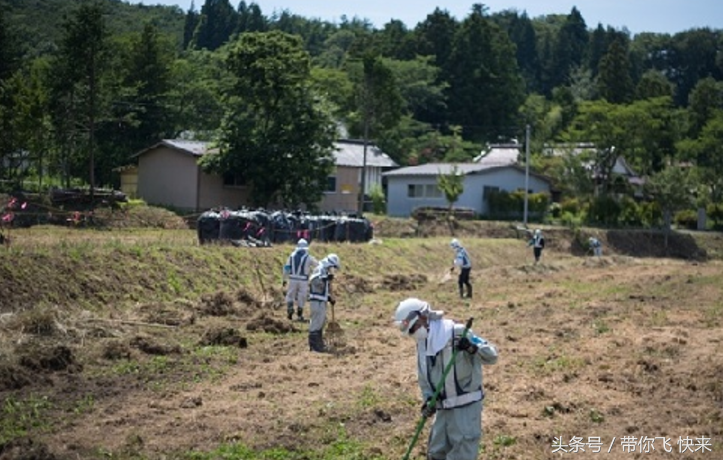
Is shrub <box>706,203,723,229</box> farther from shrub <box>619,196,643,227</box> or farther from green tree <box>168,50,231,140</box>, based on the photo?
green tree <box>168,50,231,140</box>

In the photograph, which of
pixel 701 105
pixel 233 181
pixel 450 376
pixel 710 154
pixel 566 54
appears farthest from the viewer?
pixel 566 54

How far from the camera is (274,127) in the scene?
4588 cm

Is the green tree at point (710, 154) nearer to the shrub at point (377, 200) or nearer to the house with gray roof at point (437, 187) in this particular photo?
the house with gray roof at point (437, 187)

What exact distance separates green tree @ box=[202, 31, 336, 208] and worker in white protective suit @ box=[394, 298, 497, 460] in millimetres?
36735

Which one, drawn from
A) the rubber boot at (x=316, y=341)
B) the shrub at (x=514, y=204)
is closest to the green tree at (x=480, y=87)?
the shrub at (x=514, y=204)

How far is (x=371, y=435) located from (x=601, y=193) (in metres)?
52.4

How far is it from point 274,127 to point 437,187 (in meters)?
16.4

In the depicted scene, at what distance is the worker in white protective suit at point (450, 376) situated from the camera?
8.31 metres

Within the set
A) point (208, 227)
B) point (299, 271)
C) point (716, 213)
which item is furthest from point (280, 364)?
point (716, 213)

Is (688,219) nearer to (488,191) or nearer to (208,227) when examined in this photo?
(488,191)

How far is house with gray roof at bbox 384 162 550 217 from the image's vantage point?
60719mm

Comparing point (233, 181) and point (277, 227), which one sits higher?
point (233, 181)

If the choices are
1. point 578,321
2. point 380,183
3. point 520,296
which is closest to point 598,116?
point 380,183

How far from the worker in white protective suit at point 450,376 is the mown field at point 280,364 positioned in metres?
1.87
